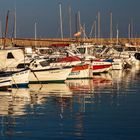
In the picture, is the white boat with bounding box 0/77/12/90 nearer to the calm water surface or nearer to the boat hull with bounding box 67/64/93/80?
the calm water surface

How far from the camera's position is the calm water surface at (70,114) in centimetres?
1794

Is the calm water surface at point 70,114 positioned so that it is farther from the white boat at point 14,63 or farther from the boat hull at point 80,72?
the boat hull at point 80,72

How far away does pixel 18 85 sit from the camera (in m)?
35.5

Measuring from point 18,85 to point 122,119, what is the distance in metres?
15.5

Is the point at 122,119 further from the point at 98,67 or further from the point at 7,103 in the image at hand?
the point at 98,67

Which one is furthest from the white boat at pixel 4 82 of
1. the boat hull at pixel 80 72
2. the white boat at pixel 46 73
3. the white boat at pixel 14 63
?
the boat hull at pixel 80 72

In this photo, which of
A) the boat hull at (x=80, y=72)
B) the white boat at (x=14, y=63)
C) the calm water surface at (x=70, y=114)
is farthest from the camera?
the boat hull at (x=80, y=72)

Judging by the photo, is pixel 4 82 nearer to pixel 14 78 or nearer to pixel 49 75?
pixel 14 78

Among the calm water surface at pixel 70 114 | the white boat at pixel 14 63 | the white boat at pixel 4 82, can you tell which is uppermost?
the white boat at pixel 14 63

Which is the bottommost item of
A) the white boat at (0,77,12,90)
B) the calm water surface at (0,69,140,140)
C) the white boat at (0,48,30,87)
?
the calm water surface at (0,69,140,140)

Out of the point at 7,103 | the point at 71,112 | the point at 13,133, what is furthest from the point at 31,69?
the point at 13,133

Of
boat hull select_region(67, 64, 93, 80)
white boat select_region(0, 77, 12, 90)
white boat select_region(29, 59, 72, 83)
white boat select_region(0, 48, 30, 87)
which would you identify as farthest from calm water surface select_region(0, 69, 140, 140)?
boat hull select_region(67, 64, 93, 80)

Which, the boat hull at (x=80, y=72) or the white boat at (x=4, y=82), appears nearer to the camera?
the white boat at (x=4, y=82)

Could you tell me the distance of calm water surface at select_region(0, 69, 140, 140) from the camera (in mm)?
17938
